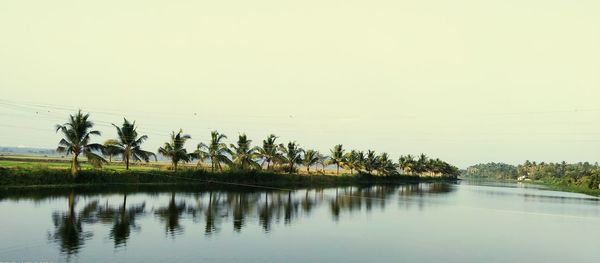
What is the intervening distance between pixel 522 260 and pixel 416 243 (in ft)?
16.1

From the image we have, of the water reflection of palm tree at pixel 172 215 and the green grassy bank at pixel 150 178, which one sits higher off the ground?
the green grassy bank at pixel 150 178

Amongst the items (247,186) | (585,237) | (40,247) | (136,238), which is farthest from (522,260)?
(247,186)

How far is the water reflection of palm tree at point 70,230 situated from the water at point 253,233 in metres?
0.05

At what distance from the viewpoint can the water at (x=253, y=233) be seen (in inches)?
709

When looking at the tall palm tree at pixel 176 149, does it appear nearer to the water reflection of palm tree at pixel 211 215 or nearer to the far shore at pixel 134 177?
the far shore at pixel 134 177

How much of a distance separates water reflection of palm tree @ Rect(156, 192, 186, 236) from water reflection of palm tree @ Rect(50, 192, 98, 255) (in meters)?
3.71

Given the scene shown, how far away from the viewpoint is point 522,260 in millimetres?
20828

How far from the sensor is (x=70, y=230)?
20.5 metres

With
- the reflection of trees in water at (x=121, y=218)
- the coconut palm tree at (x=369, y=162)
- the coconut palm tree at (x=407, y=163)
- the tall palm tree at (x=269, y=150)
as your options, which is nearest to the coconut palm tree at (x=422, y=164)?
the coconut palm tree at (x=407, y=163)

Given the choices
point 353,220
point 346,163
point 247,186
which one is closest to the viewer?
point 353,220

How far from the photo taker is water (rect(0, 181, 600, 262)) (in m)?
18.0

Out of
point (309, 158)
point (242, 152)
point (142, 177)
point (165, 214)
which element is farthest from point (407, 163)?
point (165, 214)

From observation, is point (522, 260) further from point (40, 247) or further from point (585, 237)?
point (40, 247)

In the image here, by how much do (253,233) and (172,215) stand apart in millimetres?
6548
